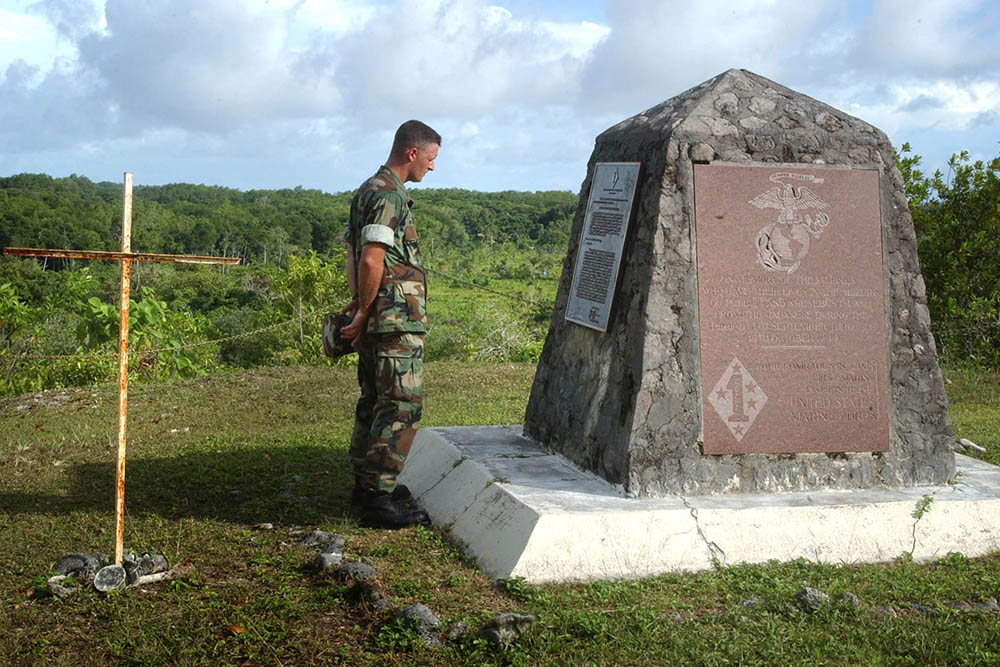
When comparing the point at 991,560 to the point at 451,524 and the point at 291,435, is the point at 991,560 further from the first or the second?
the point at 291,435

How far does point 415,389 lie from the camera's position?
5.11 m

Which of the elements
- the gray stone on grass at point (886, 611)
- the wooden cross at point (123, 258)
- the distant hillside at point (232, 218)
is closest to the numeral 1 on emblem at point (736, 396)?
the gray stone on grass at point (886, 611)

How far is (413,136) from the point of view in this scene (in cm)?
510

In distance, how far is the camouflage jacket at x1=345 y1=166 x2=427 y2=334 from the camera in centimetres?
489

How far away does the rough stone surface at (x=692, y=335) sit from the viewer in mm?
4781

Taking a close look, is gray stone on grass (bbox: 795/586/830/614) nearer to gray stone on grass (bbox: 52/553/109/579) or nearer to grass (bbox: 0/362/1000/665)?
grass (bbox: 0/362/1000/665)

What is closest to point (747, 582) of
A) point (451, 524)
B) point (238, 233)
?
point (451, 524)

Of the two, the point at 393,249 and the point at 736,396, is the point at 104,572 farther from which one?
the point at 736,396

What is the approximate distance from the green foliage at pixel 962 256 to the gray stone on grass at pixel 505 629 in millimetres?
9866

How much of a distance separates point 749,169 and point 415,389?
208 centimetres

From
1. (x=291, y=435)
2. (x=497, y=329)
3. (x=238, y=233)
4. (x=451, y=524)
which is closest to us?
(x=451, y=524)

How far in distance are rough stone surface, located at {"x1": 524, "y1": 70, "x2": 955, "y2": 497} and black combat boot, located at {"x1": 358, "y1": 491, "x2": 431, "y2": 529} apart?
3.29 feet

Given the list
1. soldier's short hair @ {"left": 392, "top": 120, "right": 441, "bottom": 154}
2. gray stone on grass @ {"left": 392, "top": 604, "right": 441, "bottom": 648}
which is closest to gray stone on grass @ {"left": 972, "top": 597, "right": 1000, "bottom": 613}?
gray stone on grass @ {"left": 392, "top": 604, "right": 441, "bottom": 648}

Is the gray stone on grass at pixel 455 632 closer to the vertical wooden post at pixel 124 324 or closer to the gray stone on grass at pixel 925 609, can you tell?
the vertical wooden post at pixel 124 324
